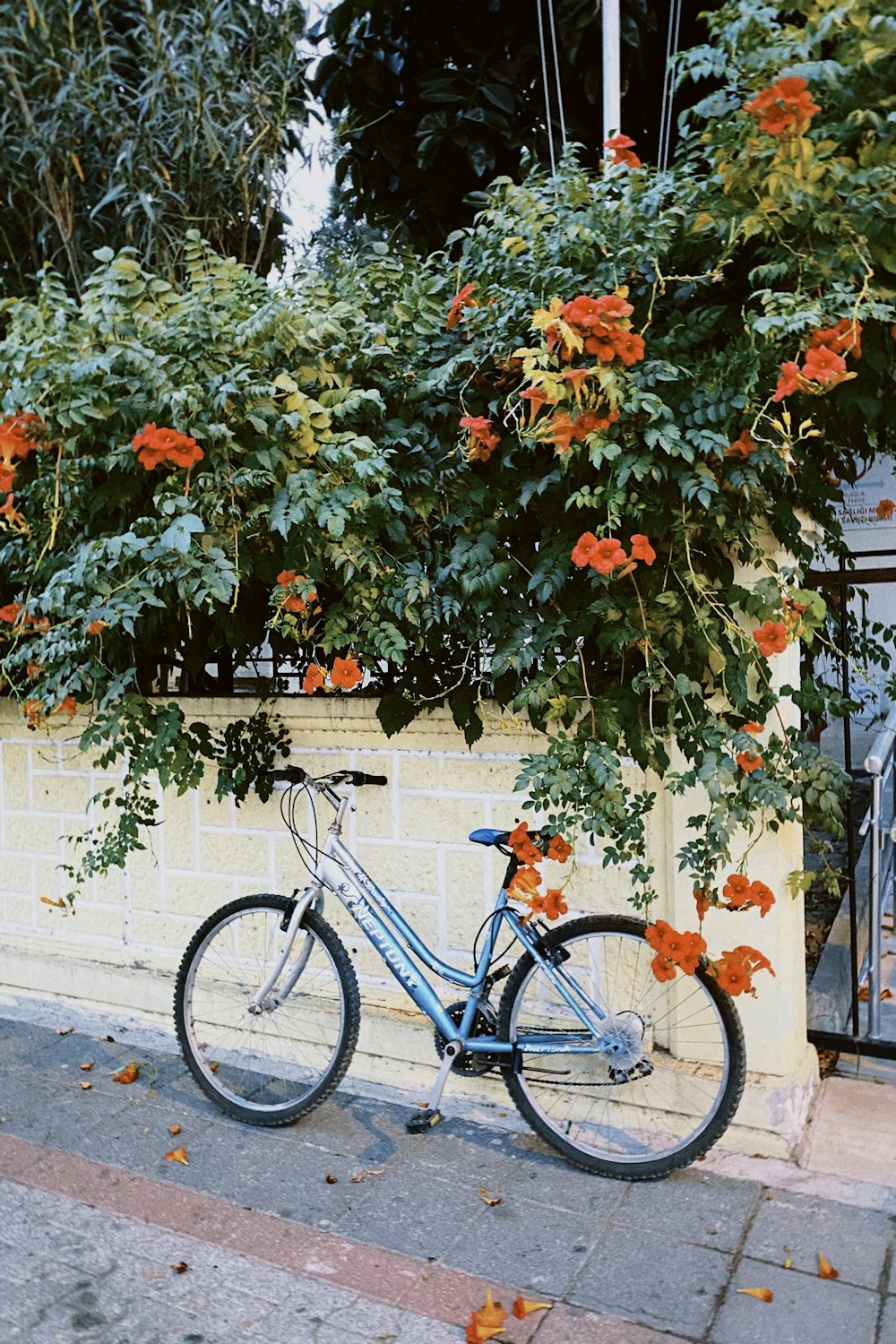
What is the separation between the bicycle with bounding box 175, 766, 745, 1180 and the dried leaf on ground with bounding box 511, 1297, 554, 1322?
22.6 inches

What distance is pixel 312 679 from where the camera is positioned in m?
A: 3.38

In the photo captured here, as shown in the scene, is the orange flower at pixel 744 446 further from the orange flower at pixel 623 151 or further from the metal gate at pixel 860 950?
the orange flower at pixel 623 151

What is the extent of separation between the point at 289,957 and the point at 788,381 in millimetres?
2188

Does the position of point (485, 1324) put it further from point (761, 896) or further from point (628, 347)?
point (628, 347)

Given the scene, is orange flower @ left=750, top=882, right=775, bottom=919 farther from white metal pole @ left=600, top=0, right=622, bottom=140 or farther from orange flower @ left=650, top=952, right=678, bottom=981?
white metal pole @ left=600, top=0, right=622, bottom=140

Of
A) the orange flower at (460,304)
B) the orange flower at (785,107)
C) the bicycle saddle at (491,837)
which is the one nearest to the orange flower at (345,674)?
the bicycle saddle at (491,837)

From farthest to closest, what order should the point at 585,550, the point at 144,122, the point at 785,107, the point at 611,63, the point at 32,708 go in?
the point at 144,122
the point at 611,63
the point at 32,708
the point at 585,550
the point at 785,107

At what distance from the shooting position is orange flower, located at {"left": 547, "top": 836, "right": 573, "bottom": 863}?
284 cm

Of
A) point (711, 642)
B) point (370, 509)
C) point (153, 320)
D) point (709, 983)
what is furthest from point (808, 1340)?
point (153, 320)

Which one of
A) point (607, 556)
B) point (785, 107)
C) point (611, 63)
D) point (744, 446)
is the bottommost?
point (607, 556)

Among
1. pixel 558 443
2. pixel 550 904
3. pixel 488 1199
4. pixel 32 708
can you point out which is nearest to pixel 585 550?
pixel 558 443

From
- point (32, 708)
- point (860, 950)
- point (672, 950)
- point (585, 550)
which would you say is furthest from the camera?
point (860, 950)

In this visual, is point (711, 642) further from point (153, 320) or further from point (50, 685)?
point (50, 685)

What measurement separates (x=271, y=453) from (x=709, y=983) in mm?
1925
